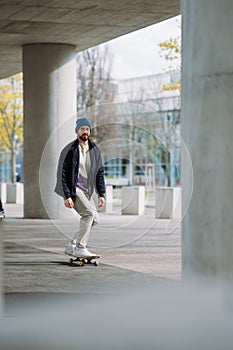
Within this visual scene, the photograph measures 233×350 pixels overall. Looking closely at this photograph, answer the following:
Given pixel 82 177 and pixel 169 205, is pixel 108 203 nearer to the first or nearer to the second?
pixel 169 205

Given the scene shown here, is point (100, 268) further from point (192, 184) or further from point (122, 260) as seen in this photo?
point (192, 184)

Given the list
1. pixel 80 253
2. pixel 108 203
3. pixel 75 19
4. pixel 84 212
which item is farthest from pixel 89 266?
pixel 108 203

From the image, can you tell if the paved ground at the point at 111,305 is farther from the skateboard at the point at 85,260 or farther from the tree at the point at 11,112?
the tree at the point at 11,112

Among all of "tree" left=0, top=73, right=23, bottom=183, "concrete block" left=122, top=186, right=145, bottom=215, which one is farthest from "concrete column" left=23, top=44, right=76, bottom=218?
"tree" left=0, top=73, right=23, bottom=183

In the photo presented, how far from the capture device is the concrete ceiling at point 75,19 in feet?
65.5

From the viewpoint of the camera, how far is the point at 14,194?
128 ft

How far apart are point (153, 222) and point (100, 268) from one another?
1158 centimetres

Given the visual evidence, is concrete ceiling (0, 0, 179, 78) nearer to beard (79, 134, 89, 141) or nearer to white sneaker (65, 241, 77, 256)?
beard (79, 134, 89, 141)

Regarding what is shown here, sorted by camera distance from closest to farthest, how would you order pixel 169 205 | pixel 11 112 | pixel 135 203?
pixel 169 205, pixel 135 203, pixel 11 112

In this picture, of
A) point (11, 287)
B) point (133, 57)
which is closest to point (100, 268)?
point (11, 287)

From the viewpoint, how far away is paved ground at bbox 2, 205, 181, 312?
1116 cm

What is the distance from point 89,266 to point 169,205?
13.0m

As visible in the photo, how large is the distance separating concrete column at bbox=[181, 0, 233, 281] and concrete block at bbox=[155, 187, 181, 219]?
A: 57.0 feet

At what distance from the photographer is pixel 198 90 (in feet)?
28.5
